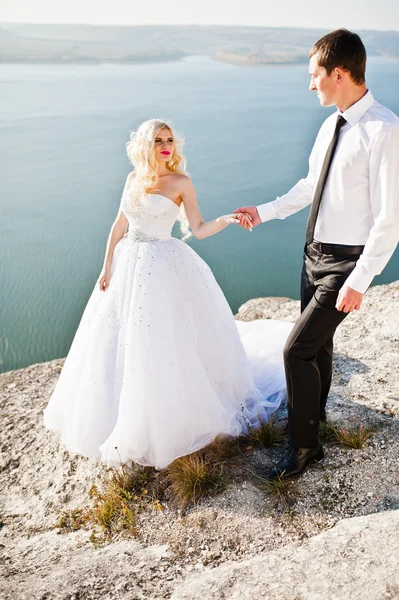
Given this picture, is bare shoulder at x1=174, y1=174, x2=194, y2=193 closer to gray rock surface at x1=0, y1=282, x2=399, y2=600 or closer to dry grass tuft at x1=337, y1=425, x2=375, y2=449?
gray rock surface at x1=0, y1=282, x2=399, y2=600

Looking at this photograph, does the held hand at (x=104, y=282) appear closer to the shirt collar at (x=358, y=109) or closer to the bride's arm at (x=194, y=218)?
the bride's arm at (x=194, y=218)

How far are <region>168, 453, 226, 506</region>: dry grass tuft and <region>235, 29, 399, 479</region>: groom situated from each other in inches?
15.2

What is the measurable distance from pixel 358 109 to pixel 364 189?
40cm

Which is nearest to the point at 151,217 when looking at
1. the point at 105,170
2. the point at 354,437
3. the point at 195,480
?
the point at 195,480

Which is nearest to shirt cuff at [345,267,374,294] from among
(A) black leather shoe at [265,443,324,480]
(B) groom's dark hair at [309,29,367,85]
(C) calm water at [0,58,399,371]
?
(B) groom's dark hair at [309,29,367,85]

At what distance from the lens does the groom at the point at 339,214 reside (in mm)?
2467

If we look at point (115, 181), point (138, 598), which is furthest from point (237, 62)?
point (138, 598)

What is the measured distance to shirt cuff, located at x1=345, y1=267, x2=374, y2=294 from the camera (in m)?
2.48

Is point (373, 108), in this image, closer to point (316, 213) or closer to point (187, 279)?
point (316, 213)

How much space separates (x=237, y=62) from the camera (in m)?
38.2

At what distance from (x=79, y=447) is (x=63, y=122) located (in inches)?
861

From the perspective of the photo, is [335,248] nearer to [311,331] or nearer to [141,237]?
[311,331]

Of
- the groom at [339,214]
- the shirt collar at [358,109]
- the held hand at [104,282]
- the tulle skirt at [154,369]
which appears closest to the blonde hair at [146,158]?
the tulle skirt at [154,369]

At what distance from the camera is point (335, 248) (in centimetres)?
278
